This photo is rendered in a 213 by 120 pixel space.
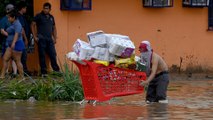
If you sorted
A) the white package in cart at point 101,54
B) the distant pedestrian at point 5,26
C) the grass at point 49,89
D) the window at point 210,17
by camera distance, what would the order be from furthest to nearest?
the window at point 210,17, the distant pedestrian at point 5,26, the grass at point 49,89, the white package in cart at point 101,54

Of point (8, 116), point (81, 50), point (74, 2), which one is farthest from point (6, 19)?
point (8, 116)

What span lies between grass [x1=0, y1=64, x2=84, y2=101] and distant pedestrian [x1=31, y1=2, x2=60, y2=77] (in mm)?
4018

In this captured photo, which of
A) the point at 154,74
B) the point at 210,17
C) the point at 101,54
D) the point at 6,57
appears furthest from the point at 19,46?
the point at 210,17

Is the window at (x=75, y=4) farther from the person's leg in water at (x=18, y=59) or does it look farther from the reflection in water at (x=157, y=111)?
the reflection in water at (x=157, y=111)

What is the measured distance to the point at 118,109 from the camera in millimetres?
13750

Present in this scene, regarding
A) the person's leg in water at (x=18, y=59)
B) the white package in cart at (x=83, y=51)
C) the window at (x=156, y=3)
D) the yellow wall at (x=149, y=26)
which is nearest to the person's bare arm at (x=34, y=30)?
the yellow wall at (x=149, y=26)

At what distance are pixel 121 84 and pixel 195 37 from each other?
30.5 feet

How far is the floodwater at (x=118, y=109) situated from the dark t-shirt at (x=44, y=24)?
408 centimetres

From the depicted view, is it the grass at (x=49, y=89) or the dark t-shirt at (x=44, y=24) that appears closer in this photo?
the grass at (x=49, y=89)

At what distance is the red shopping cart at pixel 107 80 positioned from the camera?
13.8 meters

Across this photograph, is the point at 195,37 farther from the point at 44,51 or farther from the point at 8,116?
the point at 8,116

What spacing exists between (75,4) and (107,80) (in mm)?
6856

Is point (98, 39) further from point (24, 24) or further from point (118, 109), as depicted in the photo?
point (24, 24)

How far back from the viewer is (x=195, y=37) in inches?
905
